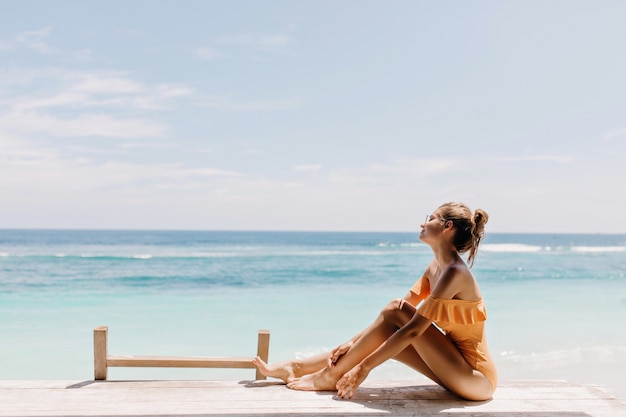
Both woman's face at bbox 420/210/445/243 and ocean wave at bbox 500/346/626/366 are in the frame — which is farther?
ocean wave at bbox 500/346/626/366

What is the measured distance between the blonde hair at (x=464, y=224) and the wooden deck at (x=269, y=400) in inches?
38.1

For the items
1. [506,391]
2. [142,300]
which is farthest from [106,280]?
[506,391]

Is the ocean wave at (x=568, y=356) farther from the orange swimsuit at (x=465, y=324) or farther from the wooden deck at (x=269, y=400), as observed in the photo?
the orange swimsuit at (x=465, y=324)

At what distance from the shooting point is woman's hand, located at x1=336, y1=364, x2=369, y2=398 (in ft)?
10.6

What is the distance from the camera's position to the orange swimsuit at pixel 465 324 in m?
3.09

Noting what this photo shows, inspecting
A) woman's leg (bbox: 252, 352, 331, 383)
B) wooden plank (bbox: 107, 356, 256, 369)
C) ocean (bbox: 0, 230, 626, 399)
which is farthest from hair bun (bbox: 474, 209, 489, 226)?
ocean (bbox: 0, 230, 626, 399)

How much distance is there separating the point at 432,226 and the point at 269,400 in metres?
1.45

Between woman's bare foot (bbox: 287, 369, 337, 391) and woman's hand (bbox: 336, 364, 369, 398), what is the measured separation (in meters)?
0.16

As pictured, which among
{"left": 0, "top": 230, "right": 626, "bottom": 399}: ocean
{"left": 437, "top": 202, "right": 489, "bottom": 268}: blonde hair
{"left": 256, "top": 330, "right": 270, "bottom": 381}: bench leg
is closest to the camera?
{"left": 437, "top": 202, "right": 489, "bottom": 268}: blonde hair

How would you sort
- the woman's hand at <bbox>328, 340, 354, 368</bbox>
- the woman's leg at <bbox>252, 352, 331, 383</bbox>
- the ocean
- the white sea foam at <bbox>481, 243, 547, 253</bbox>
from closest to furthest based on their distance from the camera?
the woman's hand at <bbox>328, 340, 354, 368</bbox> < the woman's leg at <bbox>252, 352, 331, 383</bbox> < the ocean < the white sea foam at <bbox>481, 243, 547, 253</bbox>

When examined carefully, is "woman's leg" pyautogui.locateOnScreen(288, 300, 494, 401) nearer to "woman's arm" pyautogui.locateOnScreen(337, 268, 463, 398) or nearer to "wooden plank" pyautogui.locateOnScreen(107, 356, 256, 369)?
"woman's arm" pyautogui.locateOnScreen(337, 268, 463, 398)

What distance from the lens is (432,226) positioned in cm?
328

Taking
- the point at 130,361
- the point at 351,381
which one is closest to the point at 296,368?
the point at 351,381

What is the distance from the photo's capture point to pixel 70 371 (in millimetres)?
7520
